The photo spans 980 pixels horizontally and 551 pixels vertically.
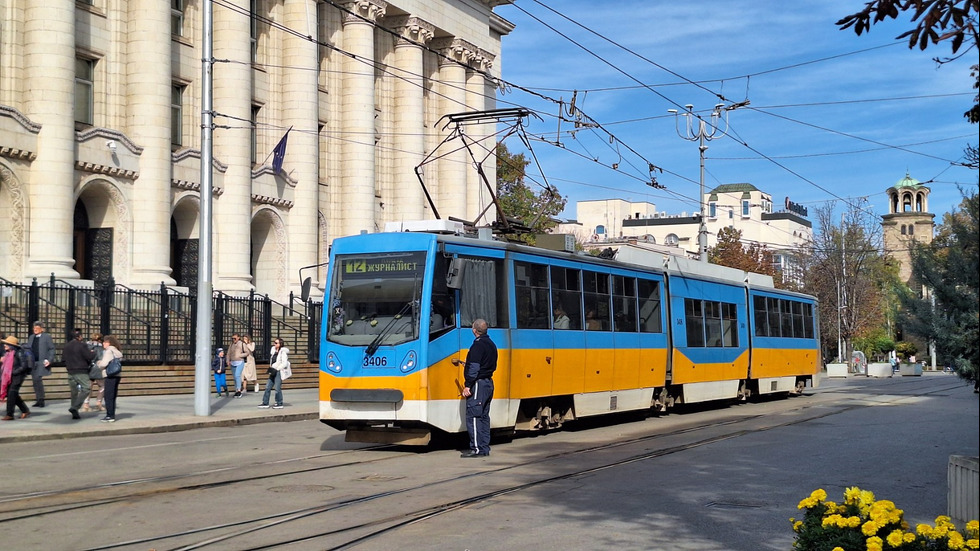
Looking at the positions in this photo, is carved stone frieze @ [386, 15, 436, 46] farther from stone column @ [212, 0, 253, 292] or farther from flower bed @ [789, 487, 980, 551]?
flower bed @ [789, 487, 980, 551]

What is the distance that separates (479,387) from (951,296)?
7.85 metres

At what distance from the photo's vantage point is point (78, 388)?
68.6 feet

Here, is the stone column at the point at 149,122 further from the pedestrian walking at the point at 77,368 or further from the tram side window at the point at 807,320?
the tram side window at the point at 807,320

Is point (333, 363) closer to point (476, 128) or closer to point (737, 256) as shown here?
point (476, 128)

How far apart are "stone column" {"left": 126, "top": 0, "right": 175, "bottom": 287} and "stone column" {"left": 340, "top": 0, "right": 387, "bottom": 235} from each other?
11.2 m

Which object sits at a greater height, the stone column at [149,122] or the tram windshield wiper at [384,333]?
the stone column at [149,122]

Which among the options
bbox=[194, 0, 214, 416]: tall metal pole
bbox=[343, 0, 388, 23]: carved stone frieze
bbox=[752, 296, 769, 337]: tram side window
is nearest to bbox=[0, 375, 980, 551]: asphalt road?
bbox=[194, 0, 214, 416]: tall metal pole

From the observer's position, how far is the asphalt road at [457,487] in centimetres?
896

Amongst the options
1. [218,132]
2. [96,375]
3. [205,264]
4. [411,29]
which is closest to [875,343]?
[411,29]

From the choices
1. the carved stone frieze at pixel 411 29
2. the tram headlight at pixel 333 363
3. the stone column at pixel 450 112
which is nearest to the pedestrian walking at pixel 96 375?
the tram headlight at pixel 333 363

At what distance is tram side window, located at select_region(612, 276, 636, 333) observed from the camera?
2091 cm

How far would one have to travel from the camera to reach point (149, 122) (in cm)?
3525

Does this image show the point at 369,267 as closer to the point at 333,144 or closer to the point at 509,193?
the point at 333,144

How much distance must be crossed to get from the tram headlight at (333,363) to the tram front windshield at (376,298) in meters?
0.22
